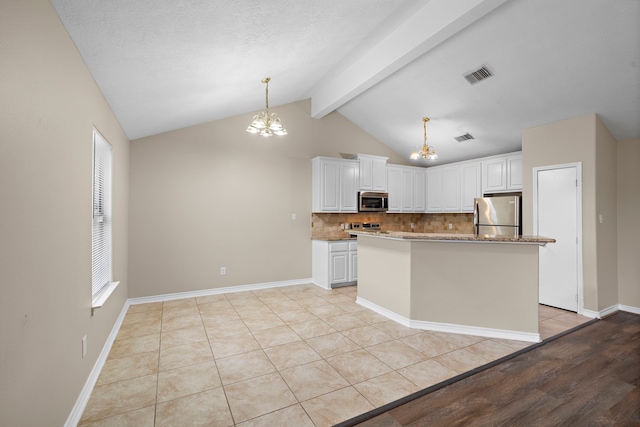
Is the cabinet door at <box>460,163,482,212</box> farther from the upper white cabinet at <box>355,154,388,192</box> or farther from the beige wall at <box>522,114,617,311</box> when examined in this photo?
the upper white cabinet at <box>355,154,388,192</box>

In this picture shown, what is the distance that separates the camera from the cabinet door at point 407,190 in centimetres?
648

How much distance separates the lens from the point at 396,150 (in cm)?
665

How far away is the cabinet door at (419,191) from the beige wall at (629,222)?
122 inches

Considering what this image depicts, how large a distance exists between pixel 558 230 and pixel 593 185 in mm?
714

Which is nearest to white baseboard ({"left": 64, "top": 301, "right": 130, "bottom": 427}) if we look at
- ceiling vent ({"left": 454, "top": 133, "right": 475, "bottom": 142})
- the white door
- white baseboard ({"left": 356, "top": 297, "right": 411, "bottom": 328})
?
white baseboard ({"left": 356, "top": 297, "right": 411, "bottom": 328})

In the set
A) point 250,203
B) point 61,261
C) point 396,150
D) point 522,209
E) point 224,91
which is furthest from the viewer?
point 396,150

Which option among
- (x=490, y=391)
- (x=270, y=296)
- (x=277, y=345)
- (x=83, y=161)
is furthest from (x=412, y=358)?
(x=83, y=161)

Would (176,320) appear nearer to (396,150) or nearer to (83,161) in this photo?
(83,161)

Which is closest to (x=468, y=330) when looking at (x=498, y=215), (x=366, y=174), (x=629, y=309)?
(x=498, y=215)

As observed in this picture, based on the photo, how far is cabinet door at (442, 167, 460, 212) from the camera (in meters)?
6.07

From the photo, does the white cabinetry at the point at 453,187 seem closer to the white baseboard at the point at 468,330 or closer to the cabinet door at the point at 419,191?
the cabinet door at the point at 419,191

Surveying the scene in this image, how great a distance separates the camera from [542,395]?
2.27m

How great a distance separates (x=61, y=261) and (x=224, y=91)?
265 cm

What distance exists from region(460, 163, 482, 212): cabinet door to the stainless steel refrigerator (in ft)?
1.51
